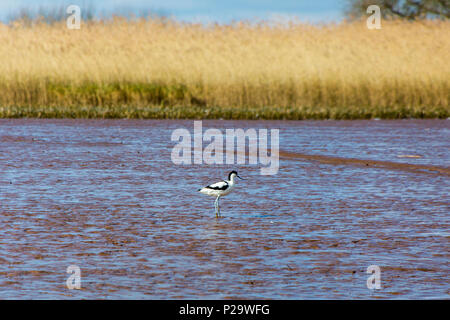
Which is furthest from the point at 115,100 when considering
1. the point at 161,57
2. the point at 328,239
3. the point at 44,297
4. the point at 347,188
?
the point at 44,297

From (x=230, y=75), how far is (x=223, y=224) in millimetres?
14483

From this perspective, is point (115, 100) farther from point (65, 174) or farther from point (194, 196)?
point (194, 196)

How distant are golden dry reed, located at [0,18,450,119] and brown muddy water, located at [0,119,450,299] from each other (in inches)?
264

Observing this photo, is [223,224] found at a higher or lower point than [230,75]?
lower

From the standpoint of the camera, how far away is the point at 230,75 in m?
22.4

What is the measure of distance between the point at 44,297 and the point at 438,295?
2.27 m

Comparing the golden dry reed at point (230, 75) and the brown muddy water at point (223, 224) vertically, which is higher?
the golden dry reed at point (230, 75)

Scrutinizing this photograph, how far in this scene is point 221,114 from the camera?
2100 cm

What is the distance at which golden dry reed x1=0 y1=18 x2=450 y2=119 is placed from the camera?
853 inches

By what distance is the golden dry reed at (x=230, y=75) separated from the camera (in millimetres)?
21656

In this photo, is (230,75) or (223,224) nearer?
(223,224)

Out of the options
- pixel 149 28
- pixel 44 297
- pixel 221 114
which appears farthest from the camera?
pixel 149 28

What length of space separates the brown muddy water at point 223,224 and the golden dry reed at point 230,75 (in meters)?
6.70

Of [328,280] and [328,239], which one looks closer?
[328,280]
